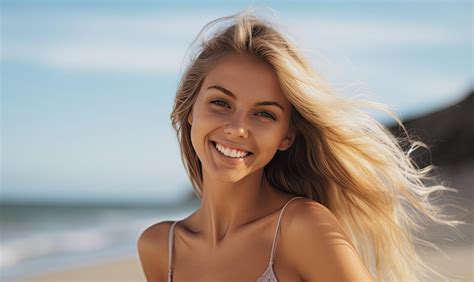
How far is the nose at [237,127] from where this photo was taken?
3.47 metres

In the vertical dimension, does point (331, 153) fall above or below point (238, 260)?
above

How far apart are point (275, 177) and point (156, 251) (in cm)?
72

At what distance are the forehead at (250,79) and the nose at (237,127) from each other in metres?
0.09

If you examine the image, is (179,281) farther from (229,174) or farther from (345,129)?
(345,129)

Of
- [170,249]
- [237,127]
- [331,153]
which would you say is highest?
[237,127]

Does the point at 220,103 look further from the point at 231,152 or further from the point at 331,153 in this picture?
the point at 331,153

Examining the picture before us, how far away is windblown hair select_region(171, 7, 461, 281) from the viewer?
3.56 meters

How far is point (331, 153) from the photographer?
3.80m

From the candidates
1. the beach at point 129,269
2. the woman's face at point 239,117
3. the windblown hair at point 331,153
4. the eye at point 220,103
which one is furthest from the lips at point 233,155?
the beach at point 129,269

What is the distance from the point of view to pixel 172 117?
13.2 feet

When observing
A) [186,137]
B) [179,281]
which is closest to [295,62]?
[186,137]

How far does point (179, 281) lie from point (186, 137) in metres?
0.69

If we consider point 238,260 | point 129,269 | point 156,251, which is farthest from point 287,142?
point 129,269

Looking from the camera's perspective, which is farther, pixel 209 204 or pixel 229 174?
pixel 209 204
